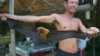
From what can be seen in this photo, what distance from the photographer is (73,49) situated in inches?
130

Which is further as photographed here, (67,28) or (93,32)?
(67,28)

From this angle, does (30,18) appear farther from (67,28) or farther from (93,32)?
(93,32)

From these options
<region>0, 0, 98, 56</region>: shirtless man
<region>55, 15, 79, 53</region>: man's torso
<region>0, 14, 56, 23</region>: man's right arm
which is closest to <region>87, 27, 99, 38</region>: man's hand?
<region>0, 0, 98, 56</region>: shirtless man

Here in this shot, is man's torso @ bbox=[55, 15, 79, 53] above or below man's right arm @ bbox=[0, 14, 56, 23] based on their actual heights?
below

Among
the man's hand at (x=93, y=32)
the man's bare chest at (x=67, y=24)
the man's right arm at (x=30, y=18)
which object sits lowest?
the man's hand at (x=93, y=32)

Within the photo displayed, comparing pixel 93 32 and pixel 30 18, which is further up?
pixel 30 18

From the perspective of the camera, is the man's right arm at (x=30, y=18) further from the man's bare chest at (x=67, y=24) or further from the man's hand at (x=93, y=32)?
the man's hand at (x=93, y=32)

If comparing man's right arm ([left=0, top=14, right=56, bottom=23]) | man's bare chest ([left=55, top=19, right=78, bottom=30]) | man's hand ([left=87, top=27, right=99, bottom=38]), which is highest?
man's right arm ([left=0, top=14, right=56, bottom=23])

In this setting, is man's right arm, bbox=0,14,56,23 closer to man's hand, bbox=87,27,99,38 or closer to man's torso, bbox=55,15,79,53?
man's torso, bbox=55,15,79,53

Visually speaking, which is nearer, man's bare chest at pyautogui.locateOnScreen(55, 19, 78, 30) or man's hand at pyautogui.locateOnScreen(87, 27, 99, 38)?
man's hand at pyautogui.locateOnScreen(87, 27, 99, 38)

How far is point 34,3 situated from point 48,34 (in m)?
0.98

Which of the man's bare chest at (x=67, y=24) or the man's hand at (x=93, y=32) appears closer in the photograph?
the man's hand at (x=93, y=32)

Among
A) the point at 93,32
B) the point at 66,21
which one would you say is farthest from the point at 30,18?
the point at 93,32

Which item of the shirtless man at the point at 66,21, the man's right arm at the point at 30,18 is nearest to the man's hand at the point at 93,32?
the shirtless man at the point at 66,21
